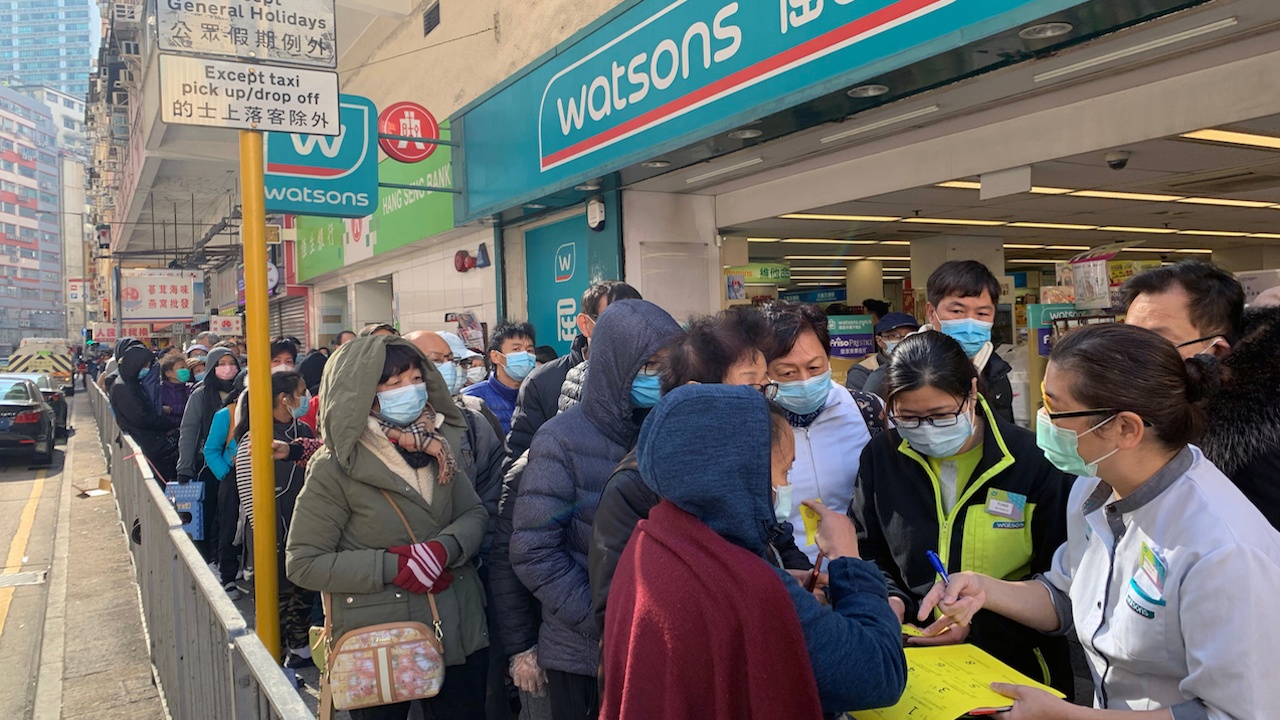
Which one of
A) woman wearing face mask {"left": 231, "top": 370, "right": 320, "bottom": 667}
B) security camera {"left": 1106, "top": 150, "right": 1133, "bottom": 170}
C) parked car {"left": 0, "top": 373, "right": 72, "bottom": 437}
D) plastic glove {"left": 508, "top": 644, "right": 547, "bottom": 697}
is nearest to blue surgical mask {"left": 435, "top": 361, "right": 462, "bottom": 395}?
woman wearing face mask {"left": 231, "top": 370, "right": 320, "bottom": 667}

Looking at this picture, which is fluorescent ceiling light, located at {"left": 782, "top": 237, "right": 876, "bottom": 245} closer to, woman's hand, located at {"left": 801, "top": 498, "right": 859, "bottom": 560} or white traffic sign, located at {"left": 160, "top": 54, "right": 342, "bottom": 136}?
white traffic sign, located at {"left": 160, "top": 54, "right": 342, "bottom": 136}

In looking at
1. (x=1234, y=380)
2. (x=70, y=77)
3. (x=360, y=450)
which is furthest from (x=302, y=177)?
(x=70, y=77)

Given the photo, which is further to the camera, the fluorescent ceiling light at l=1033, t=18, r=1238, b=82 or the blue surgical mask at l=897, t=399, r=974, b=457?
the fluorescent ceiling light at l=1033, t=18, r=1238, b=82

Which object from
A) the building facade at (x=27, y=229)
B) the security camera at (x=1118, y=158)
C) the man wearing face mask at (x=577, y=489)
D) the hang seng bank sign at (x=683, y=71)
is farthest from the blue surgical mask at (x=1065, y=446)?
the building facade at (x=27, y=229)

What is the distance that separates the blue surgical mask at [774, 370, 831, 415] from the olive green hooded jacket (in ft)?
4.10

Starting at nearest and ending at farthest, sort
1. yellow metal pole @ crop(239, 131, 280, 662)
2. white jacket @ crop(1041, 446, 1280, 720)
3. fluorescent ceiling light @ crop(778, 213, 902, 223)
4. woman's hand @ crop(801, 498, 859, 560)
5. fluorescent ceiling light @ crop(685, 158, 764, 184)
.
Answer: white jacket @ crop(1041, 446, 1280, 720)
woman's hand @ crop(801, 498, 859, 560)
yellow metal pole @ crop(239, 131, 280, 662)
fluorescent ceiling light @ crop(685, 158, 764, 184)
fluorescent ceiling light @ crop(778, 213, 902, 223)

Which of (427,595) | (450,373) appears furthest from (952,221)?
(427,595)

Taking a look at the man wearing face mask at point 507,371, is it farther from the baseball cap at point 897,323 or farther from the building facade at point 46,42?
the building facade at point 46,42

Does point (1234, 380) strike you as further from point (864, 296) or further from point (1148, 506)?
point (864, 296)

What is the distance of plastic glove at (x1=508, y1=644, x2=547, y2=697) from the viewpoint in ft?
9.39

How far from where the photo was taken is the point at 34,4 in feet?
586

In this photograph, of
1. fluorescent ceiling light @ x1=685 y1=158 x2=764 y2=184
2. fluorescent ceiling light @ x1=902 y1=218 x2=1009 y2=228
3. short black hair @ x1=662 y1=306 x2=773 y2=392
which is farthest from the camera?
fluorescent ceiling light @ x1=902 y1=218 x2=1009 y2=228

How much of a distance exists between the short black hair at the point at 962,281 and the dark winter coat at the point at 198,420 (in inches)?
229

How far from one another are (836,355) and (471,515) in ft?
18.1
